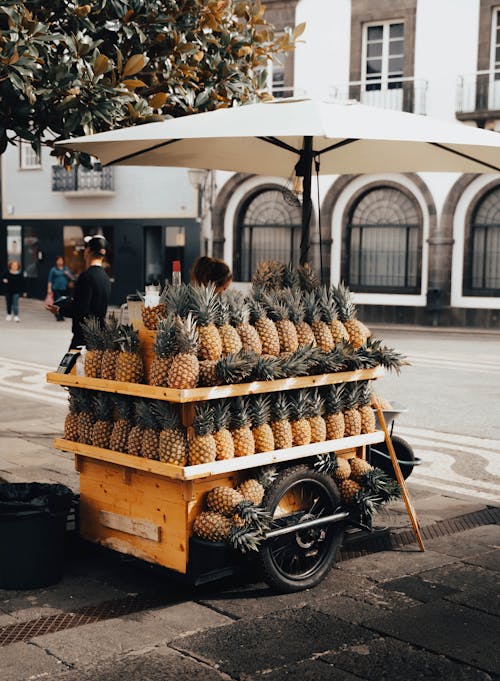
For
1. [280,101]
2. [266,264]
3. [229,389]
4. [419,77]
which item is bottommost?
[229,389]

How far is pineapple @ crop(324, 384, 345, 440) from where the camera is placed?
541 cm

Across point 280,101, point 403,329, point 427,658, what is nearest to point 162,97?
point 280,101

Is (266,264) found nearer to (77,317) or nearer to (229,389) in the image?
(229,389)

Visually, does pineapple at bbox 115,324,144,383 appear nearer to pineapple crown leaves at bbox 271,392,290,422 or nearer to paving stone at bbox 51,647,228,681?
pineapple crown leaves at bbox 271,392,290,422

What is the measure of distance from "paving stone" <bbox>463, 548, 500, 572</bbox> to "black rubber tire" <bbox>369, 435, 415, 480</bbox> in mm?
979

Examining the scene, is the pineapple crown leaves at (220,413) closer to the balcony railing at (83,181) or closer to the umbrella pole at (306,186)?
the umbrella pole at (306,186)

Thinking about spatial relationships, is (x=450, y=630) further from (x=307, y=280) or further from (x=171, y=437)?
(x=307, y=280)

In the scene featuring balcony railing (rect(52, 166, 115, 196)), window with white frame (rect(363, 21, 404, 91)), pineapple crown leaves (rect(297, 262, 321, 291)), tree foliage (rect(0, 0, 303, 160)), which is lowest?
pineapple crown leaves (rect(297, 262, 321, 291))

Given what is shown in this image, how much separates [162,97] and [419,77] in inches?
777

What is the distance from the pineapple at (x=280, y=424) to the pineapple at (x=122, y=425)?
2.64 ft

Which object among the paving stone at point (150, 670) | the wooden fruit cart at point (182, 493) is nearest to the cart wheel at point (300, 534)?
the wooden fruit cart at point (182, 493)

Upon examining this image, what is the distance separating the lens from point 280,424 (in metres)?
5.11

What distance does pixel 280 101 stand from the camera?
19.3 feet

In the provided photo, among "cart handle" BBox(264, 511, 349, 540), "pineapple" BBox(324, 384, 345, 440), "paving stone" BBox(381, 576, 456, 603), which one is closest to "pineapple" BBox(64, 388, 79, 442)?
"cart handle" BBox(264, 511, 349, 540)
